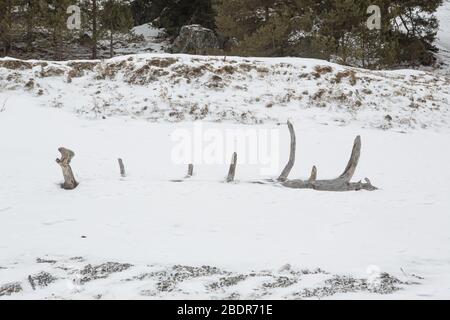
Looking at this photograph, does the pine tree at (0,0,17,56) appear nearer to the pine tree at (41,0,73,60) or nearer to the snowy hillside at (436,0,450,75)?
the pine tree at (41,0,73,60)

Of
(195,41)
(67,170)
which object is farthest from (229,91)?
(67,170)

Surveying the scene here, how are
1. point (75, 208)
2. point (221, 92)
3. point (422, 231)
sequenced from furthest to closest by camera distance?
point (221, 92), point (75, 208), point (422, 231)

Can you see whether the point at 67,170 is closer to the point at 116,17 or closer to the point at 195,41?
the point at 195,41

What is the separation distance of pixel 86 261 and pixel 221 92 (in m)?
10.4

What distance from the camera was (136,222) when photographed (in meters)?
5.99

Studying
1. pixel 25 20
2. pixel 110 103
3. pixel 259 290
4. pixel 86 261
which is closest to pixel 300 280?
pixel 259 290

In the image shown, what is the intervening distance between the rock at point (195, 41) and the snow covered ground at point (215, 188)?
5.32m

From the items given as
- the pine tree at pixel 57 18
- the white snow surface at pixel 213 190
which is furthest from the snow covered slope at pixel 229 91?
the pine tree at pixel 57 18

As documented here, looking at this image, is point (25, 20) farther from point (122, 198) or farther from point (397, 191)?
point (397, 191)

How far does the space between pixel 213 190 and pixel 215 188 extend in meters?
0.12

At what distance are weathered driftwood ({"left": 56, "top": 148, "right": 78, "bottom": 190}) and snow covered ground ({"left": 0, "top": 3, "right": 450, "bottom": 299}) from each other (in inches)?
7.1

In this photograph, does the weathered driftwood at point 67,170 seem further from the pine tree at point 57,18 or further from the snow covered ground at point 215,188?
the pine tree at point 57,18

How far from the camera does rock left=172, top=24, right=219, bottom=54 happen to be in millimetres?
20688

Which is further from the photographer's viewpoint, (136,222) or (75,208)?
(75,208)
